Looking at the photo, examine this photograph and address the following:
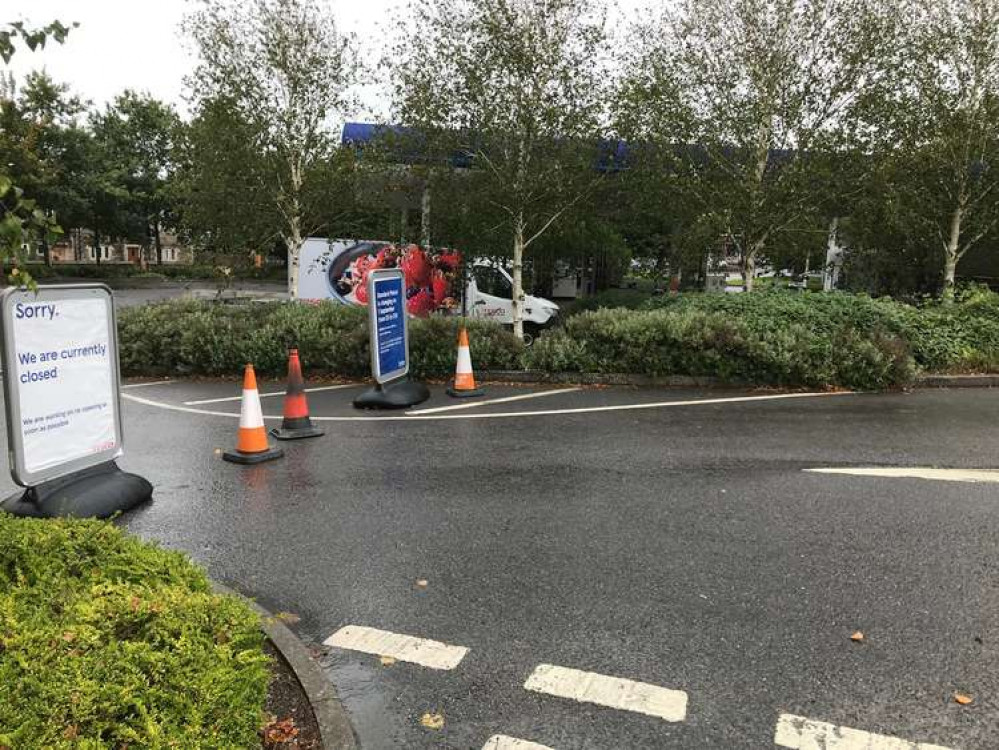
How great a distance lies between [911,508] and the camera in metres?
5.36

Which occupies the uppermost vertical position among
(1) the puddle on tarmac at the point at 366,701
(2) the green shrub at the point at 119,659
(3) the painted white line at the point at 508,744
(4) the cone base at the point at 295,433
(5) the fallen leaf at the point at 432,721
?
(2) the green shrub at the point at 119,659

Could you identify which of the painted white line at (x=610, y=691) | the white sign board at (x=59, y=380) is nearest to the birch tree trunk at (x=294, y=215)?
the white sign board at (x=59, y=380)

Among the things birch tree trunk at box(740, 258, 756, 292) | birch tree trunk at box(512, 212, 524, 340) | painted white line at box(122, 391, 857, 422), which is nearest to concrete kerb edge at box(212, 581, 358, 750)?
painted white line at box(122, 391, 857, 422)

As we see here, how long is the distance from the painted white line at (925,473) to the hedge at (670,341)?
422cm

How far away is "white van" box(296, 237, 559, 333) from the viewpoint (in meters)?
16.3

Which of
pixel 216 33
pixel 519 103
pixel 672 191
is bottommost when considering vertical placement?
pixel 672 191

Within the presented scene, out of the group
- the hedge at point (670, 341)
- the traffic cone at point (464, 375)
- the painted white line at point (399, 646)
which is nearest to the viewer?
the painted white line at point (399, 646)

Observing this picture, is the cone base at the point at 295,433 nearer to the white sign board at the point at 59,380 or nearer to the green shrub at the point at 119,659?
the white sign board at the point at 59,380

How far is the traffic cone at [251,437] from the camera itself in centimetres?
685

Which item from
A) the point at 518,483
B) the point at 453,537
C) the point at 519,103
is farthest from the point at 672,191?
the point at 453,537

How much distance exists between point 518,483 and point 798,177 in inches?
365

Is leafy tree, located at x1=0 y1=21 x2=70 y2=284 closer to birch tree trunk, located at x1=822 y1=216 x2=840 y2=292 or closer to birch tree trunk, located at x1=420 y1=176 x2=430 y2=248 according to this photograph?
birch tree trunk, located at x1=420 y1=176 x2=430 y2=248

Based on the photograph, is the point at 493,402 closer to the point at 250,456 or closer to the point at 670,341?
the point at 670,341

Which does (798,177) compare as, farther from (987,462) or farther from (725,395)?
(987,462)
